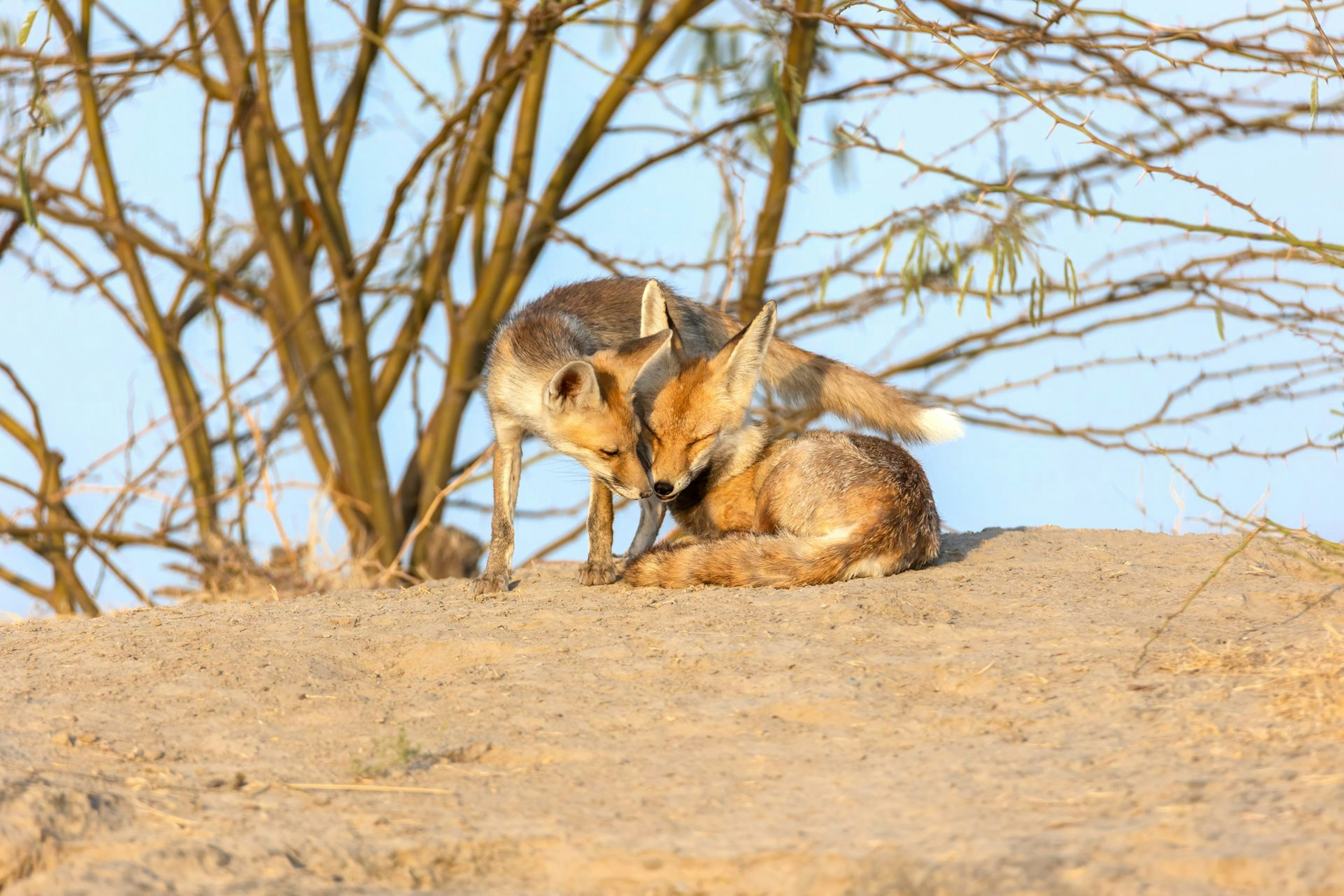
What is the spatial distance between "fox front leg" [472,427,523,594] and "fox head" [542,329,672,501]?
0.46 m

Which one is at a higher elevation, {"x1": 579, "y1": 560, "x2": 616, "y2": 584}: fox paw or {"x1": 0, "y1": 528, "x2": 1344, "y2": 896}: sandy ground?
{"x1": 579, "y1": 560, "x2": 616, "y2": 584}: fox paw

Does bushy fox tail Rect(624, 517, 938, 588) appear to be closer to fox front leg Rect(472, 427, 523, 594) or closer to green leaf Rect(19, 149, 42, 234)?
fox front leg Rect(472, 427, 523, 594)

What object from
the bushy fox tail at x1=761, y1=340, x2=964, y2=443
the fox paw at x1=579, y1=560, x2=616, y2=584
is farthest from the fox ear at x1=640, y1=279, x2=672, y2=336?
the fox paw at x1=579, y1=560, x2=616, y2=584

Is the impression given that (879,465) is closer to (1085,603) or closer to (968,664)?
(1085,603)

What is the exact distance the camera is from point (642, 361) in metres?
5.19

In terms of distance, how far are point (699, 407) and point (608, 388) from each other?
1.29 feet

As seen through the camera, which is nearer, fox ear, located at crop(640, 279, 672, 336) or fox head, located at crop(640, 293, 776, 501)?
fox head, located at crop(640, 293, 776, 501)

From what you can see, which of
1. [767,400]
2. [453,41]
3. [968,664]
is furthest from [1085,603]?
[453,41]

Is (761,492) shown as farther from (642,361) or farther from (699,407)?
(642,361)

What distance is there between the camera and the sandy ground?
8.11ft

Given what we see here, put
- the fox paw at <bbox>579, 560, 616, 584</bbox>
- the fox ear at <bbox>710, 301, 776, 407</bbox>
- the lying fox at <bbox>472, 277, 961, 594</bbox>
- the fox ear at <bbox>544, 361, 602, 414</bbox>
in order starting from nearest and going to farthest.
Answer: the fox ear at <bbox>544, 361, 602, 414</bbox>
the lying fox at <bbox>472, 277, 961, 594</bbox>
the fox ear at <bbox>710, 301, 776, 407</bbox>
the fox paw at <bbox>579, 560, 616, 584</bbox>

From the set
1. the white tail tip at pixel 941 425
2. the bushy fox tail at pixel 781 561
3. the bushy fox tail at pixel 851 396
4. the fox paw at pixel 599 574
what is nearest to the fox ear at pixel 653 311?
the bushy fox tail at pixel 851 396

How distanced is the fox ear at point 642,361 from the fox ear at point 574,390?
14 cm

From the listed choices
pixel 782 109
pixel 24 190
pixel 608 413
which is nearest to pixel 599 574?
pixel 608 413
